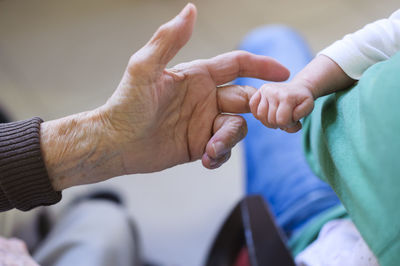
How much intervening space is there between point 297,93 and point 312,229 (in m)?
0.33

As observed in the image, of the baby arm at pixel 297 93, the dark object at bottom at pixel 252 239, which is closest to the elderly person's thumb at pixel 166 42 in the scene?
the baby arm at pixel 297 93

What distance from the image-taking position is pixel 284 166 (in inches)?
32.5

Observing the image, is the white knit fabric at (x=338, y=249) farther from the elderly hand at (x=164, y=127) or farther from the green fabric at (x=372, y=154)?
the elderly hand at (x=164, y=127)

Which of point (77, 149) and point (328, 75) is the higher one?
point (328, 75)

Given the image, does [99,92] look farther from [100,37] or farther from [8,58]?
[8,58]

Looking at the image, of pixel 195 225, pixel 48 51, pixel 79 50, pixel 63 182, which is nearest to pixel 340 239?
pixel 63 182

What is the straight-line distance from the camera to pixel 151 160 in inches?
24.6

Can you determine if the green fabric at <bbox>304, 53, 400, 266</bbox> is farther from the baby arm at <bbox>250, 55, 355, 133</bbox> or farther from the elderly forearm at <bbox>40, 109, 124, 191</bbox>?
the elderly forearm at <bbox>40, 109, 124, 191</bbox>

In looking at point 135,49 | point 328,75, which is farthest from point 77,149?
point 135,49

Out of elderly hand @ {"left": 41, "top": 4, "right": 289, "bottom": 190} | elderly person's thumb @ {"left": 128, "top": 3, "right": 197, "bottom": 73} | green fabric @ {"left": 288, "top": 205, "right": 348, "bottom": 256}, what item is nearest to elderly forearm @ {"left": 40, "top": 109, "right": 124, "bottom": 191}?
elderly hand @ {"left": 41, "top": 4, "right": 289, "bottom": 190}

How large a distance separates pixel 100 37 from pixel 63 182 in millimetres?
1373

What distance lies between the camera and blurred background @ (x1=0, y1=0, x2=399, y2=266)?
4.39 ft

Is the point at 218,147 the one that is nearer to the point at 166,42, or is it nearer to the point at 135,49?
the point at 166,42

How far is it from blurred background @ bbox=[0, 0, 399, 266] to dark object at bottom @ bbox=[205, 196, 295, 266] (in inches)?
19.9
